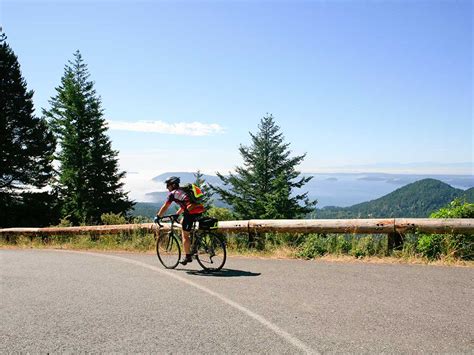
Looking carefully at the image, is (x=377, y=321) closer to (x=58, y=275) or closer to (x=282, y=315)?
(x=282, y=315)

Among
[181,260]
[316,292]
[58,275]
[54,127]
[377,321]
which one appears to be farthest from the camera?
[54,127]

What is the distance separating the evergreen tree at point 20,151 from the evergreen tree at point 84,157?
2.98 metres

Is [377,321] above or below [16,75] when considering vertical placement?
below

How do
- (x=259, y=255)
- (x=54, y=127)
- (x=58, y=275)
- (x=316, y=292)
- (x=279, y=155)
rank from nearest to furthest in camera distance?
(x=316, y=292) → (x=58, y=275) → (x=259, y=255) → (x=54, y=127) → (x=279, y=155)

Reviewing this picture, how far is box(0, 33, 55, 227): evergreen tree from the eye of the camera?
110 ft

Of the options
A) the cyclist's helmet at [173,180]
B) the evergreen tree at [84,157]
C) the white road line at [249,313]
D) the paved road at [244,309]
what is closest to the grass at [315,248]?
the paved road at [244,309]

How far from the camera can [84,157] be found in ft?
129

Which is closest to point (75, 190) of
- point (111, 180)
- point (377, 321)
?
point (111, 180)

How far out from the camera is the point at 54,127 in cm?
4200

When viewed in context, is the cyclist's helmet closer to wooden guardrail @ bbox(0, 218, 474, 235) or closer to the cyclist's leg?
the cyclist's leg

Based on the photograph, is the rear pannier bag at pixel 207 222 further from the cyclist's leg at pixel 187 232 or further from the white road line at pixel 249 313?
the white road line at pixel 249 313

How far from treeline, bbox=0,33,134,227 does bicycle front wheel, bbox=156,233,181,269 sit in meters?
22.0

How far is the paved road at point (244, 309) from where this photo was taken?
13.7 ft

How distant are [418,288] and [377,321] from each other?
1798mm
